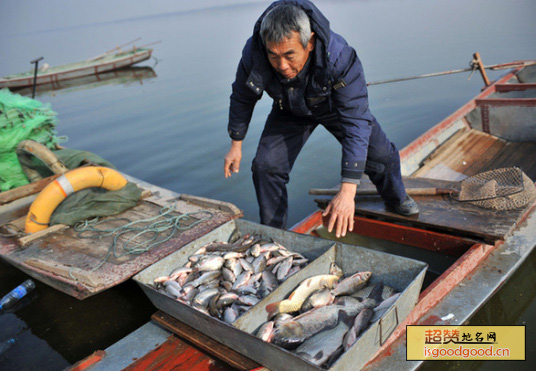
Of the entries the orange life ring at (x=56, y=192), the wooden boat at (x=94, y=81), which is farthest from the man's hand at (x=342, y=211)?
the wooden boat at (x=94, y=81)

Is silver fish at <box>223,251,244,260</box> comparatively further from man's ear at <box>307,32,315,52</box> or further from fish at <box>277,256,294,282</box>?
man's ear at <box>307,32,315,52</box>

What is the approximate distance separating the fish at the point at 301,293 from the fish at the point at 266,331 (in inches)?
6.4

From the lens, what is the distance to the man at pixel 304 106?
290 cm

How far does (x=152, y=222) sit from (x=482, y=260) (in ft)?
11.6

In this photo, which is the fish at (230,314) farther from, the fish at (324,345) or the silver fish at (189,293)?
the fish at (324,345)

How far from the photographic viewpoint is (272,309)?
306 cm

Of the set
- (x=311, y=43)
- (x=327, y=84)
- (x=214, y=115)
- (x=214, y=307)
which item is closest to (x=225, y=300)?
(x=214, y=307)

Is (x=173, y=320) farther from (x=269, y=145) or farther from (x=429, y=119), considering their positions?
(x=429, y=119)

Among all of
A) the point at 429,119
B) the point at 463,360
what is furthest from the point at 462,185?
the point at 429,119

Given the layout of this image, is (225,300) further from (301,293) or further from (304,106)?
(304,106)

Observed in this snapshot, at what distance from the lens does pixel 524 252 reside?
367 centimetres

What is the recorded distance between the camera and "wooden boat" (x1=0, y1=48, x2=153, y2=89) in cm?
2111

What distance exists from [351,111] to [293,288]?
1.45m

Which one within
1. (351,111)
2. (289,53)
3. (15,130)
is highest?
(289,53)
